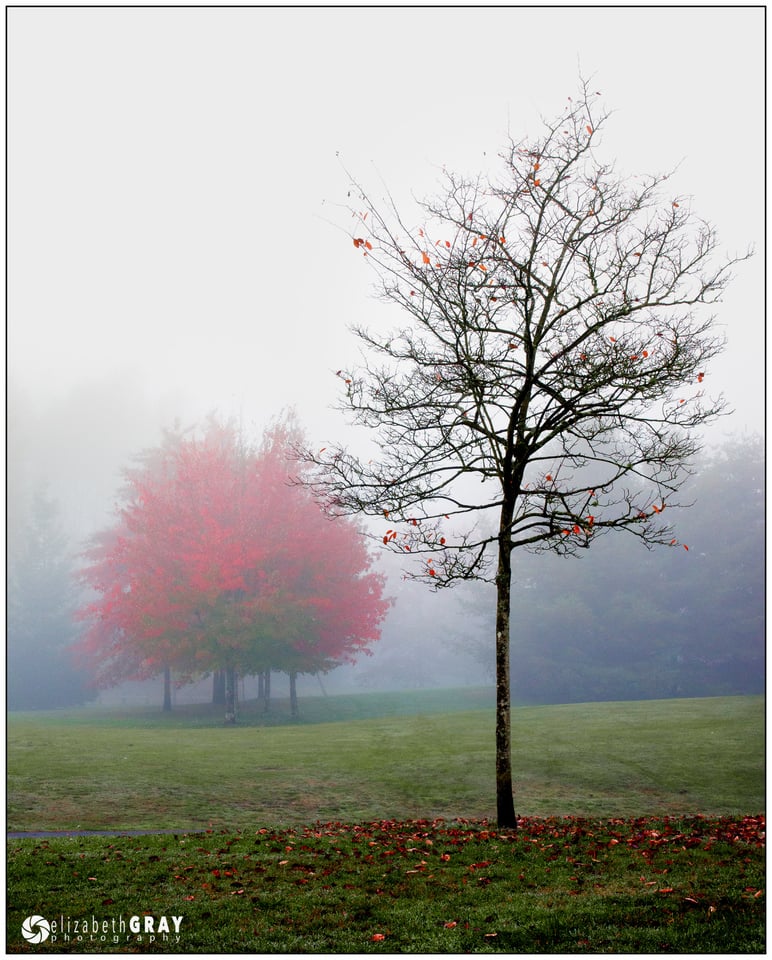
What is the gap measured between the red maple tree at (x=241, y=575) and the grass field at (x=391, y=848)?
6.12 metres

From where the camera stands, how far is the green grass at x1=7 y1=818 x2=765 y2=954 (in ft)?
19.8

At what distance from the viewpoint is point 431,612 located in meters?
65.4

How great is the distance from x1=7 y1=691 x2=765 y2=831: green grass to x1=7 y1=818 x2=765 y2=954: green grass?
15.1 ft

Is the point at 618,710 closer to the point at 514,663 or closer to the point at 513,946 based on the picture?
the point at 514,663

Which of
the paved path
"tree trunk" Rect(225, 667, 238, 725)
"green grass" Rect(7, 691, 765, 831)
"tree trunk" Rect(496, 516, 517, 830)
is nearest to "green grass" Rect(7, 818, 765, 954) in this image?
"tree trunk" Rect(496, 516, 517, 830)

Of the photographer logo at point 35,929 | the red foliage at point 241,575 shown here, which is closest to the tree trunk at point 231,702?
the red foliage at point 241,575

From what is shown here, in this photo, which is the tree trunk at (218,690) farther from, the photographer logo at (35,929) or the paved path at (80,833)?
the photographer logo at (35,929)

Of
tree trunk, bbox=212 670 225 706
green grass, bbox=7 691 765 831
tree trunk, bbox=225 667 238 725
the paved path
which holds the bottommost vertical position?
tree trunk, bbox=212 670 225 706

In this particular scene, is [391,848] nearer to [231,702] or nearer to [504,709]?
[504,709]

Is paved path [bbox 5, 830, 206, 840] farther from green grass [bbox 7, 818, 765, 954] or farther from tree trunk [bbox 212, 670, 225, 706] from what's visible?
tree trunk [bbox 212, 670, 225, 706]

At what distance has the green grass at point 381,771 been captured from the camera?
14289 mm

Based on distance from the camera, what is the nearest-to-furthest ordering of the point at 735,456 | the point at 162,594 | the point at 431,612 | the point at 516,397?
the point at 516,397 < the point at 162,594 < the point at 735,456 < the point at 431,612

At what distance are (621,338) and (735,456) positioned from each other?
136ft

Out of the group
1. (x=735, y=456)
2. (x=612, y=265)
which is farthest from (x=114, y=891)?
(x=735, y=456)
